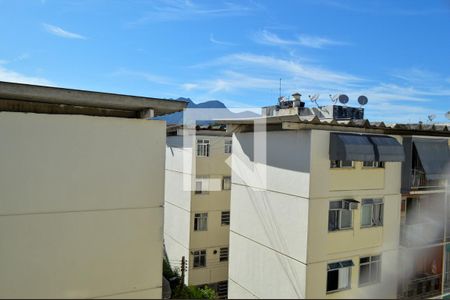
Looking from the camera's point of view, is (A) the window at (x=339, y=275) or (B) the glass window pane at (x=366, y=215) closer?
(A) the window at (x=339, y=275)

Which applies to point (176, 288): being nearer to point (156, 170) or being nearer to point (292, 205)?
point (292, 205)

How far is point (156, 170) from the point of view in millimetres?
5898

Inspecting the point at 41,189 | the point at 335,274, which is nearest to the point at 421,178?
the point at 335,274

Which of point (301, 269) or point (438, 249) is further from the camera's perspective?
point (438, 249)

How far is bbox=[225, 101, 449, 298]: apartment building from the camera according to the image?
738cm

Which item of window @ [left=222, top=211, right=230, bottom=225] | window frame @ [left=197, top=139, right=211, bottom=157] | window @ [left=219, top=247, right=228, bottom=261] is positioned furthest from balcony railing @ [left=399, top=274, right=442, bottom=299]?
window frame @ [left=197, top=139, right=211, bottom=157]

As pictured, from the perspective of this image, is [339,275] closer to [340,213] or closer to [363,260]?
[363,260]

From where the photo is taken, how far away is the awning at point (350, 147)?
719 cm

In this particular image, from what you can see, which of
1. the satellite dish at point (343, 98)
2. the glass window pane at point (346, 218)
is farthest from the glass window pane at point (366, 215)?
the satellite dish at point (343, 98)

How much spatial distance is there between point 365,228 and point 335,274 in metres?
1.39

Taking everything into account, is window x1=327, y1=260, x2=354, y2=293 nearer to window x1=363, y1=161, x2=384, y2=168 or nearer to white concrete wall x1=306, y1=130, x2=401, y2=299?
white concrete wall x1=306, y1=130, x2=401, y2=299

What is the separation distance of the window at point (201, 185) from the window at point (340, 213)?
598cm

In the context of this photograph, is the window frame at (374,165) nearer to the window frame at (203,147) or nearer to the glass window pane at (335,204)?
the glass window pane at (335,204)

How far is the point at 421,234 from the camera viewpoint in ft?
29.0
